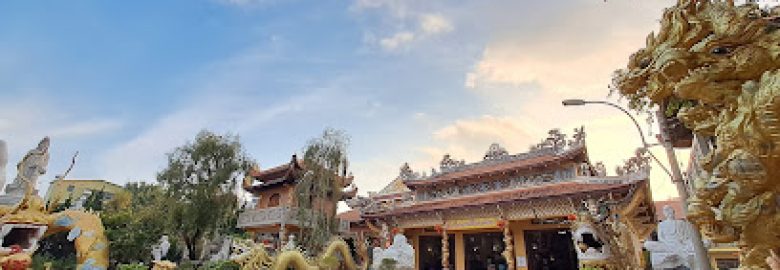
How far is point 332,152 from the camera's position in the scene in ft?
59.5

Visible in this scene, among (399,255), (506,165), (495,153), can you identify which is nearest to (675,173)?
(399,255)

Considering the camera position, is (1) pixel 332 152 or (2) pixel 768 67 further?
(1) pixel 332 152

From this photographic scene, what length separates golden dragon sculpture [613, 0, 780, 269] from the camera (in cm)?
354

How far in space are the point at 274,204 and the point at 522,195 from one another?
16.1 m

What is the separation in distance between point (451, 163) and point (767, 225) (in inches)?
670

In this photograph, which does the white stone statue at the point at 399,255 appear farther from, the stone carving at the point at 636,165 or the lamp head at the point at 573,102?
the stone carving at the point at 636,165

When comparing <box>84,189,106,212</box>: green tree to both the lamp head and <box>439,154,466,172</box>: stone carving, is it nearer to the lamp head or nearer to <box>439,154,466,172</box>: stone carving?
<box>439,154,466,172</box>: stone carving

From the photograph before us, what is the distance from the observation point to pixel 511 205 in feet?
50.2

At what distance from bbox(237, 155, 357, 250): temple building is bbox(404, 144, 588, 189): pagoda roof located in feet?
17.0

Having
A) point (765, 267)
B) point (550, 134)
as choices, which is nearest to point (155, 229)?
point (550, 134)

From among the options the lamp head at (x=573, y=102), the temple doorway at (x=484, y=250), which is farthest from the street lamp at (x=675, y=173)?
the temple doorway at (x=484, y=250)

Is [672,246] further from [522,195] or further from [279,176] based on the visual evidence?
[279,176]

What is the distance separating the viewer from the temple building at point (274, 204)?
Result: 22.2 meters

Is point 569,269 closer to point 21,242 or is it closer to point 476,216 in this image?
point 476,216
